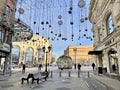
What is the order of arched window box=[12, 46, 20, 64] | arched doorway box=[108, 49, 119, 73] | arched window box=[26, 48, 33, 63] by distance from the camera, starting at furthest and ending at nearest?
arched window box=[26, 48, 33, 63] < arched window box=[12, 46, 20, 64] < arched doorway box=[108, 49, 119, 73]

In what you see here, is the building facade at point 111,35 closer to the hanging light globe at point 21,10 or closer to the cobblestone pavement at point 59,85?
the cobblestone pavement at point 59,85

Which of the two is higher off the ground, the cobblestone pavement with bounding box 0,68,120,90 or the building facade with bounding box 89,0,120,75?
the building facade with bounding box 89,0,120,75

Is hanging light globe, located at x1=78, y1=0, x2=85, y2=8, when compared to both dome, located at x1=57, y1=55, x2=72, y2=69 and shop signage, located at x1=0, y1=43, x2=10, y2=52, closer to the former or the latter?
shop signage, located at x1=0, y1=43, x2=10, y2=52

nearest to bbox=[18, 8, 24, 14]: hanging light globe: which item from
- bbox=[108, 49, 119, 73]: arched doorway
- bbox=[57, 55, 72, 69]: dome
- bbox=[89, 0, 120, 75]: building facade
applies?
bbox=[89, 0, 120, 75]: building facade

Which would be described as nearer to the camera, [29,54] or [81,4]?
[81,4]

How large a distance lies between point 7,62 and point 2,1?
10.8 m

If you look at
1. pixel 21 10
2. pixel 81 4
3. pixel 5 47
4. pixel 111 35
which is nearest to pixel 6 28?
pixel 5 47

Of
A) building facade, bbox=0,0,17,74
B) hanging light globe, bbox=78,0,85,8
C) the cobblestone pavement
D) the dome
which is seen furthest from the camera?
the dome

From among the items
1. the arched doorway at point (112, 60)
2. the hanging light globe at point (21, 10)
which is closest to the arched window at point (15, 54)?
the arched doorway at point (112, 60)

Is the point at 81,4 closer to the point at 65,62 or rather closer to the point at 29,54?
the point at 65,62

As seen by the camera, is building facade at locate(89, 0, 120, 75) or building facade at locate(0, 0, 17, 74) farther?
building facade at locate(0, 0, 17, 74)

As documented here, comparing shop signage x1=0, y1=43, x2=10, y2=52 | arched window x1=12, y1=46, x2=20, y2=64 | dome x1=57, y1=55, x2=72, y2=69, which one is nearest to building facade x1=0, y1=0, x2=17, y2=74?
shop signage x1=0, y1=43, x2=10, y2=52

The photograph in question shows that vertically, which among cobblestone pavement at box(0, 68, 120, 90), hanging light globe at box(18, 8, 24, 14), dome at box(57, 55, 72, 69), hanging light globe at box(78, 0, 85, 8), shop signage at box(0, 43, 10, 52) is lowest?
cobblestone pavement at box(0, 68, 120, 90)

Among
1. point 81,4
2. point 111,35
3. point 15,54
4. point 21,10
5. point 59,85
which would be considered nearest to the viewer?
point 81,4
